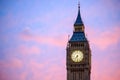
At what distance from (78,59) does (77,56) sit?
372mm

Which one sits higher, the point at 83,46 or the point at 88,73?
the point at 83,46

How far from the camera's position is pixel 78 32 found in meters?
40.4

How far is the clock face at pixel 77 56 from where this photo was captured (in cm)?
3847

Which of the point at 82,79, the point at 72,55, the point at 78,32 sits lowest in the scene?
the point at 82,79

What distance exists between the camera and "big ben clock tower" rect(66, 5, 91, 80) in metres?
38.2

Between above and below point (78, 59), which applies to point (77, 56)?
above

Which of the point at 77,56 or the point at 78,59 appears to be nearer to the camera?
the point at 78,59

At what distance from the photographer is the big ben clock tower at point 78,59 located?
3822 cm

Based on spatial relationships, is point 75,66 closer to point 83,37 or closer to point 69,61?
point 69,61

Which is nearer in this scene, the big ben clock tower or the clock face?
the big ben clock tower

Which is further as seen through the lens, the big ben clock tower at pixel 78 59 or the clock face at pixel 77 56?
the clock face at pixel 77 56

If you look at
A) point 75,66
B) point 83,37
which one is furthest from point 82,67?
point 83,37

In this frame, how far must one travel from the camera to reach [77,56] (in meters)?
38.7

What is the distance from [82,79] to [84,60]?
199 centimetres
